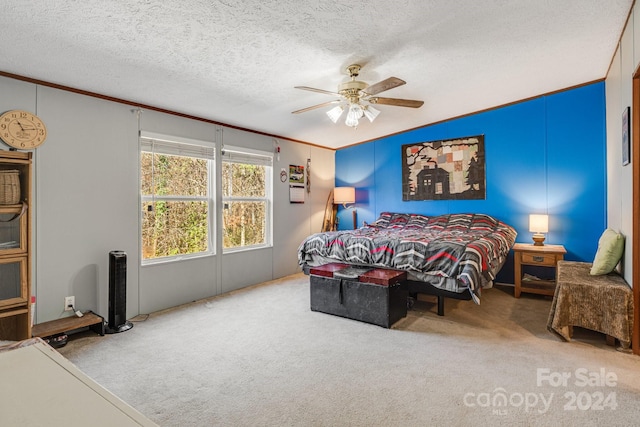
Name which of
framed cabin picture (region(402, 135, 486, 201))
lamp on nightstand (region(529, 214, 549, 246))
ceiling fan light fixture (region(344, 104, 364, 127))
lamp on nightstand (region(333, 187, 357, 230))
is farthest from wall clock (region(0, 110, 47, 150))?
lamp on nightstand (region(529, 214, 549, 246))

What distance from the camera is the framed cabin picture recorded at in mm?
5074

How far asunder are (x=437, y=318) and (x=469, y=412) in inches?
62.6

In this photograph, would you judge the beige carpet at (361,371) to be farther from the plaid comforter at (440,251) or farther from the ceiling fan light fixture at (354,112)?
the ceiling fan light fixture at (354,112)

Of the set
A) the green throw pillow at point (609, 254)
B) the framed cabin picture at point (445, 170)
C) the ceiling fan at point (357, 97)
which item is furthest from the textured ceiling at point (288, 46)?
the green throw pillow at point (609, 254)

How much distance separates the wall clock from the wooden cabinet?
0.28 metres

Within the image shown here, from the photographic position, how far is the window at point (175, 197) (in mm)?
3820

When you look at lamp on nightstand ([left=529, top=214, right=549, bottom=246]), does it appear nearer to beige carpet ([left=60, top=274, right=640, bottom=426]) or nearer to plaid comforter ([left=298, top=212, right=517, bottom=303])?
plaid comforter ([left=298, top=212, right=517, bottom=303])

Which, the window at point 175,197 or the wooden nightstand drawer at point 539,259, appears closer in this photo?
the window at point 175,197

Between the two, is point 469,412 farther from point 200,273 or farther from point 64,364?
point 200,273

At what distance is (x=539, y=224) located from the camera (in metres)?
4.24

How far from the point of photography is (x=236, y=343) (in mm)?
2885

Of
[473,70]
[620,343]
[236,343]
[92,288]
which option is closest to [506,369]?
[620,343]

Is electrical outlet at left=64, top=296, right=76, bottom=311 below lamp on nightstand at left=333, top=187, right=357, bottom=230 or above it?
below

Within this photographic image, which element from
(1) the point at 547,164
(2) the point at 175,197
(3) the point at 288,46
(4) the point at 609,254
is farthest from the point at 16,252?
(1) the point at 547,164
